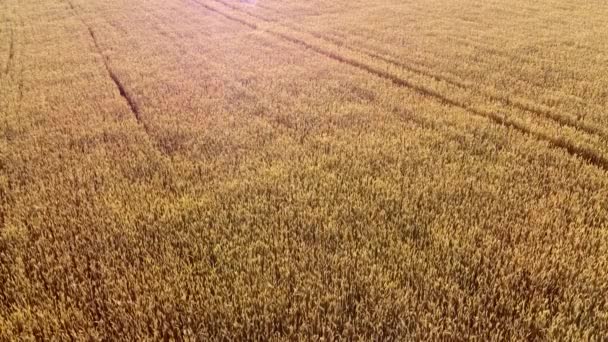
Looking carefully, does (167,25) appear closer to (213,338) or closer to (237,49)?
(237,49)

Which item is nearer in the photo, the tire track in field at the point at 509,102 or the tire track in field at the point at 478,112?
the tire track in field at the point at 478,112

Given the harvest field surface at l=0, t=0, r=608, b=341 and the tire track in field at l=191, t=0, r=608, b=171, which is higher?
the tire track in field at l=191, t=0, r=608, b=171

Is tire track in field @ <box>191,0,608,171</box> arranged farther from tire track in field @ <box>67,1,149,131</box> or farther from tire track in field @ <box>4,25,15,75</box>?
tire track in field @ <box>4,25,15,75</box>

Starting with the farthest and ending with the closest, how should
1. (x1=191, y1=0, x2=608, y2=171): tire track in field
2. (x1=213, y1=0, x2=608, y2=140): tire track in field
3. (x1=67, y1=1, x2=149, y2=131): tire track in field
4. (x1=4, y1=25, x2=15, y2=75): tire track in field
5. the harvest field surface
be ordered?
(x1=4, y1=25, x2=15, y2=75): tire track in field
(x1=67, y1=1, x2=149, y2=131): tire track in field
(x1=213, y1=0, x2=608, y2=140): tire track in field
(x1=191, y1=0, x2=608, y2=171): tire track in field
the harvest field surface

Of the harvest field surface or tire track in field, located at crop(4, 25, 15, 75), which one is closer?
the harvest field surface

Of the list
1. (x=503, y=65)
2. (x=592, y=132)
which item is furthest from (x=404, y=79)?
(x=592, y=132)

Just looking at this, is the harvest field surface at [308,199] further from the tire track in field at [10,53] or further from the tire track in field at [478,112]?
the tire track in field at [10,53]

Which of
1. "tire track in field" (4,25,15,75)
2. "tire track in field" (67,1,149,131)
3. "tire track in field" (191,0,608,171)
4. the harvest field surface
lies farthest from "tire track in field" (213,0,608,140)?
"tire track in field" (4,25,15,75)

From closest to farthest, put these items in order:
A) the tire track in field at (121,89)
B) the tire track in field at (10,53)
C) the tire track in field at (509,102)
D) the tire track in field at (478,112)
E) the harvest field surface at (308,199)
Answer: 1. the harvest field surface at (308,199)
2. the tire track in field at (478,112)
3. the tire track in field at (509,102)
4. the tire track in field at (121,89)
5. the tire track in field at (10,53)

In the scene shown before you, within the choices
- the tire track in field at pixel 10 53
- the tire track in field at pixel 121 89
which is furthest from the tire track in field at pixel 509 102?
the tire track in field at pixel 10 53
